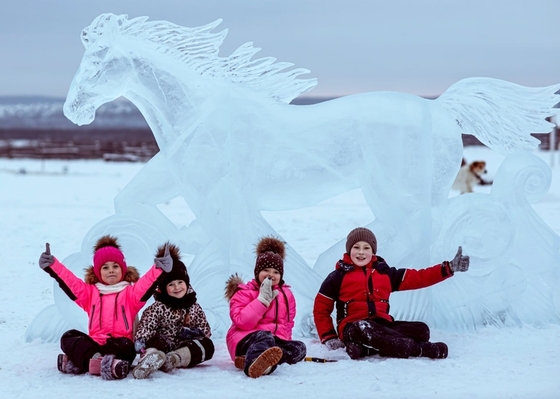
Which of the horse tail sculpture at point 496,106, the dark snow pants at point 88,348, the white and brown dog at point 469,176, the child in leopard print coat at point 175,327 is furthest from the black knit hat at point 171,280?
the white and brown dog at point 469,176

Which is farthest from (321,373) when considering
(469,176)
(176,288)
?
(469,176)

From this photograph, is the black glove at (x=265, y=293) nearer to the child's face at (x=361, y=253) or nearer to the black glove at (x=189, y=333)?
the black glove at (x=189, y=333)

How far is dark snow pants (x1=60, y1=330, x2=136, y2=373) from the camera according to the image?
4.51 metres

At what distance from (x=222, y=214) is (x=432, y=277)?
1.55m

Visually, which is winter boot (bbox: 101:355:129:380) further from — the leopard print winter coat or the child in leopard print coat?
the leopard print winter coat

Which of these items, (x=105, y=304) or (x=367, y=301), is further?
(x=367, y=301)

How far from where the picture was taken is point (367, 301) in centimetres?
504

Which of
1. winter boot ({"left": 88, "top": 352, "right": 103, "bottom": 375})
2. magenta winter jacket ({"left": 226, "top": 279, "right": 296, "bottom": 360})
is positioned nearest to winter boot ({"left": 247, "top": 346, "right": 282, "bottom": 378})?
magenta winter jacket ({"left": 226, "top": 279, "right": 296, "bottom": 360})

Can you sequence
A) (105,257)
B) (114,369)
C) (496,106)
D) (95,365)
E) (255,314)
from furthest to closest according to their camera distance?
1. (496,106)
2. (105,257)
3. (255,314)
4. (95,365)
5. (114,369)

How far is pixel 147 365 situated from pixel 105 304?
576mm

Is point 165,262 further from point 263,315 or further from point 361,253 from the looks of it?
point 361,253

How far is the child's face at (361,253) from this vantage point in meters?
5.07

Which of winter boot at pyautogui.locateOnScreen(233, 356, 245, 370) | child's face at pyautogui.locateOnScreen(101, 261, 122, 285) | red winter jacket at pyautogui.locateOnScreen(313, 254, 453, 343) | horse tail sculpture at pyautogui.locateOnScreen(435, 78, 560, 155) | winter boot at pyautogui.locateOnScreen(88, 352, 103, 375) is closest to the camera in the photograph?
winter boot at pyautogui.locateOnScreen(88, 352, 103, 375)

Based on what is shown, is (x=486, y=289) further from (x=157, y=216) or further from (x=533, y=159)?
(x=157, y=216)
